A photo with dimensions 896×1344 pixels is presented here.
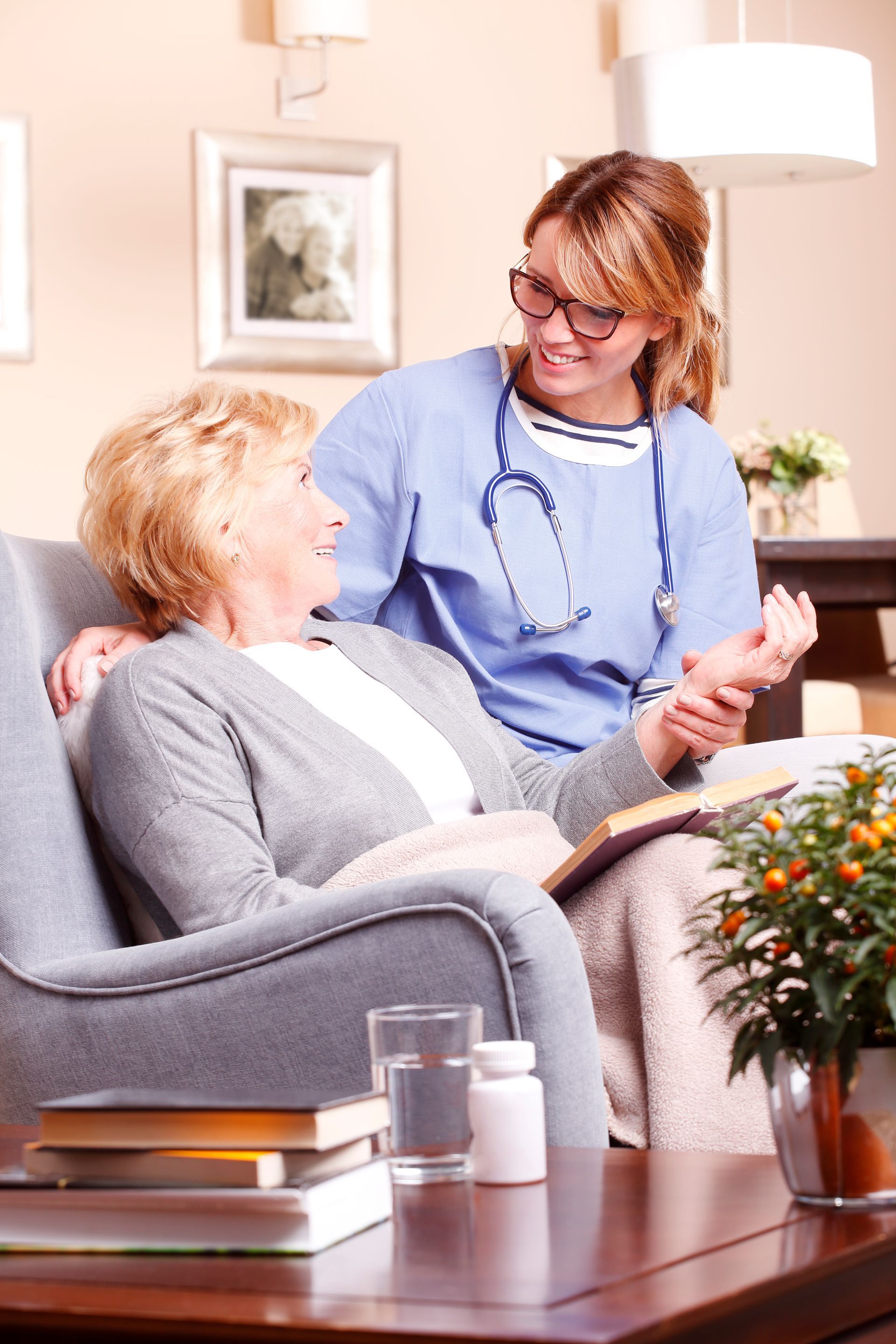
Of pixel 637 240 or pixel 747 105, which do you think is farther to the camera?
pixel 747 105

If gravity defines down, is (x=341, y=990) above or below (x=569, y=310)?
below

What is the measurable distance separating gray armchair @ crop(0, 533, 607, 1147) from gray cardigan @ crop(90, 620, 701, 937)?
A: 8cm

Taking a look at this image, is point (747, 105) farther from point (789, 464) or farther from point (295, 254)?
point (295, 254)

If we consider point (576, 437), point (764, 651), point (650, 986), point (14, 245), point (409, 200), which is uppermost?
point (409, 200)

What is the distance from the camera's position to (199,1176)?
0.77m

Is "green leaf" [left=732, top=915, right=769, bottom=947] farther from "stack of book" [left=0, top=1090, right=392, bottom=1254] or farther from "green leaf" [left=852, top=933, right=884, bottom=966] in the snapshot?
"stack of book" [left=0, top=1090, right=392, bottom=1254]

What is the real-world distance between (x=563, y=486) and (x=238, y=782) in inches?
28.9

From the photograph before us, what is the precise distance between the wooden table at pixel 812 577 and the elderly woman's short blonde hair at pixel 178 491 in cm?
180

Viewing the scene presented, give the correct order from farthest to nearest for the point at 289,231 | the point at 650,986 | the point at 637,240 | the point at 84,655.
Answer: the point at 289,231
the point at 637,240
the point at 84,655
the point at 650,986

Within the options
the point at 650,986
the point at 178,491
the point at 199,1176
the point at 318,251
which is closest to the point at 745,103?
the point at 318,251

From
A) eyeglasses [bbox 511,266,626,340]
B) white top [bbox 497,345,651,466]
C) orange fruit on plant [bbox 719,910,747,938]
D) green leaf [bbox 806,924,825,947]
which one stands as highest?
eyeglasses [bbox 511,266,626,340]

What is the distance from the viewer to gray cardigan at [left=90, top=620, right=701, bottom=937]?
133 centimetres

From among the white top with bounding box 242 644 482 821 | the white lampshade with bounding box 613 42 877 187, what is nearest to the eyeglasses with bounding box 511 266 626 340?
the white top with bounding box 242 644 482 821

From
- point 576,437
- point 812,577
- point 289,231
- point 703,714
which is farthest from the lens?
point 289,231
